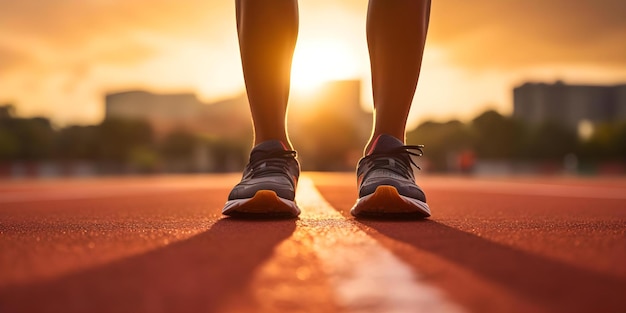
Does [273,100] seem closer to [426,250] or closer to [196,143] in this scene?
[426,250]

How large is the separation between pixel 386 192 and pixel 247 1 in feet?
2.36

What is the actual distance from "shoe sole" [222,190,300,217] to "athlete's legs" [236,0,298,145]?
283 millimetres

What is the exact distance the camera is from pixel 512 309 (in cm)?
62

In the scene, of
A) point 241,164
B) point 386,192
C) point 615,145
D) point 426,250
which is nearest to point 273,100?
point 386,192

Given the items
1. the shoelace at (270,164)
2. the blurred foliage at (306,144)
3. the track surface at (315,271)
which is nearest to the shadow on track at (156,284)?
the track surface at (315,271)

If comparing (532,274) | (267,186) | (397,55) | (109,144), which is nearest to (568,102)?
(109,144)

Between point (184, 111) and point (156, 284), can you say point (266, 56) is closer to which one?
point (156, 284)

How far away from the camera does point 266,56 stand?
1754 mm

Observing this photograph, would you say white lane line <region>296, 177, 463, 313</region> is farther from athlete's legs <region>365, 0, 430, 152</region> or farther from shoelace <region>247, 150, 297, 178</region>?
athlete's legs <region>365, 0, 430, 152</region>

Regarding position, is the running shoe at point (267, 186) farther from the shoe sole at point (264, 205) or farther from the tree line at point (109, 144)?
the tree line at point (109, 144)

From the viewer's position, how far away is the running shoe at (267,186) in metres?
1.53

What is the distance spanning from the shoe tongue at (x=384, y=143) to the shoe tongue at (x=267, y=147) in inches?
10.8

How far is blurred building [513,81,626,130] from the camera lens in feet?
186

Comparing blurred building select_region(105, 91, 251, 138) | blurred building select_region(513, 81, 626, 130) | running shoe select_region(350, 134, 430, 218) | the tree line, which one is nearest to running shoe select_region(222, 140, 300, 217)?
running shoe select_region(350, 134, 430, 218)
